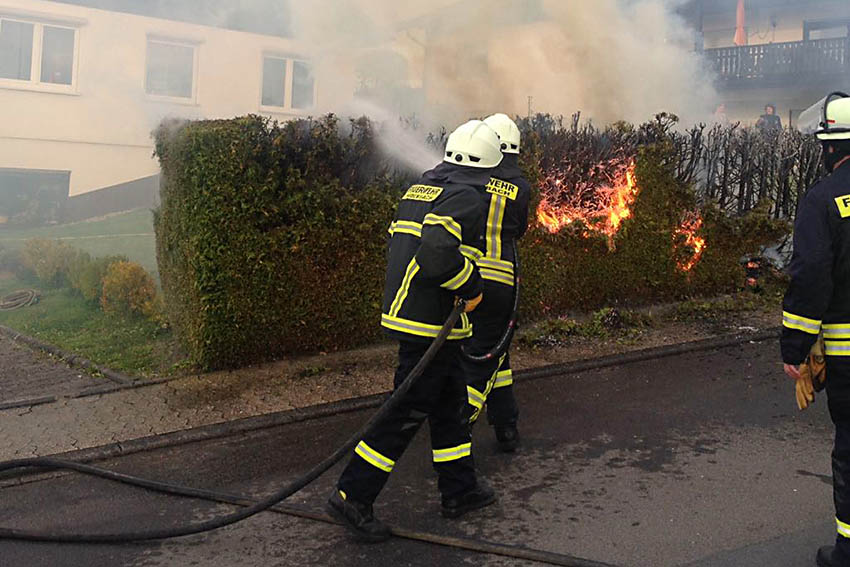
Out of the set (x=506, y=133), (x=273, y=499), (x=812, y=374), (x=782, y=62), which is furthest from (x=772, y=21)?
(x=273, y=499)

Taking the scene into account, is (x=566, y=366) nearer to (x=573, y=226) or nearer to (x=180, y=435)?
(x=573, y=226)

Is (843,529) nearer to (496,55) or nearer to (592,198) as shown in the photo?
(592,198)

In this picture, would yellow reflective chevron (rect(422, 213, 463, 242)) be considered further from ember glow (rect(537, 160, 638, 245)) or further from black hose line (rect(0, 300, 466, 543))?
ember glow (rect(537, 160, 638, 245))

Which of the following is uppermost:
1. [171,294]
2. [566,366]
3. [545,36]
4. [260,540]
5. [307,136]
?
[545,36]

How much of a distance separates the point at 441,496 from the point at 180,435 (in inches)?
76.4

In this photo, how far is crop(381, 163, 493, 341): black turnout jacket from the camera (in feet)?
11.4

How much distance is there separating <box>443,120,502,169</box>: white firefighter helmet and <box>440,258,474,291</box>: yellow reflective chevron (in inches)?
21.0

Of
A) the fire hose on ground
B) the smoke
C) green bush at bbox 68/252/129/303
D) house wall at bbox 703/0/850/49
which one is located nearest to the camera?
the fire hose on ground

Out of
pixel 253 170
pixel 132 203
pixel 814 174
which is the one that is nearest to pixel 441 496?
pixel 253 170

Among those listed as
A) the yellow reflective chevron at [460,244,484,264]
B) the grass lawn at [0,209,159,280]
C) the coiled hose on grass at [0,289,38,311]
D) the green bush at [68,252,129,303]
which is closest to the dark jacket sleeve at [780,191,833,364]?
the yellow reflective chevron at [460,244,484,264]

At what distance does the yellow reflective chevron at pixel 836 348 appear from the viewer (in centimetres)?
319

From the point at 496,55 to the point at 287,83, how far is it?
2.80 metres

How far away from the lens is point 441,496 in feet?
12.7

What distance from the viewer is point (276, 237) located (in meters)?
6.30
